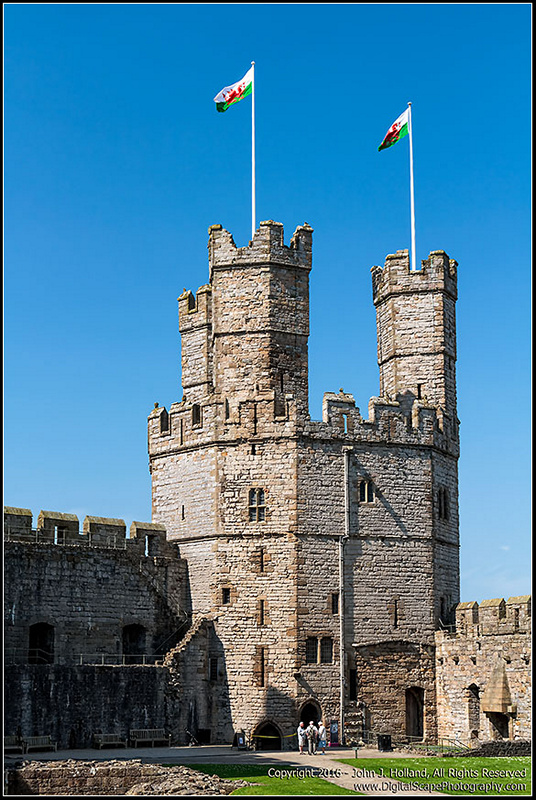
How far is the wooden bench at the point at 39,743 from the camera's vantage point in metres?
31.9

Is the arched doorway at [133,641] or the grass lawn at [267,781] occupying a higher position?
the arched doorway at [133,641]

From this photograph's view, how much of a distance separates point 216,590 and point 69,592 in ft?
17.0

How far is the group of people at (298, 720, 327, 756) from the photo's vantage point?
33219mm

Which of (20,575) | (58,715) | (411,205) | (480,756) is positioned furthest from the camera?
(411,205)

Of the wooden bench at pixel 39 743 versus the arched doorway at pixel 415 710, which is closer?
the wooden bench at pixel 39 743

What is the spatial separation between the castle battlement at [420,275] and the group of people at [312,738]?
17381 millimetres

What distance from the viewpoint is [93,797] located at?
24078mm

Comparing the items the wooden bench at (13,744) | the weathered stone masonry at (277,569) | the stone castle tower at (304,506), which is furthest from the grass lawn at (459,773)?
the wooden bench at (13,744)

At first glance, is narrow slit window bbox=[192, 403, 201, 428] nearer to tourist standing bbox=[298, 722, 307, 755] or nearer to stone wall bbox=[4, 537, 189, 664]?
stone wall bbox=[4, 537, 189, 664]

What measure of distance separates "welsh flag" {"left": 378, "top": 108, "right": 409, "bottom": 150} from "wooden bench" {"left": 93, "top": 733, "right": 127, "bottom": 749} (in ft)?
82.5

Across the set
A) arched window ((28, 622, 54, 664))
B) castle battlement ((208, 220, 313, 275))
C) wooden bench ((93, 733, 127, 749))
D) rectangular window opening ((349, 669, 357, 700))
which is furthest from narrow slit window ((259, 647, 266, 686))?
castle battlement ((208, 220, 313, 275))

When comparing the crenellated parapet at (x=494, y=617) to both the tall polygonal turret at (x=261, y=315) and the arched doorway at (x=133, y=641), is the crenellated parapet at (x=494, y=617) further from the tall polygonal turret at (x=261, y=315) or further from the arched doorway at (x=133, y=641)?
the arched doorway at (x=133, y=641)

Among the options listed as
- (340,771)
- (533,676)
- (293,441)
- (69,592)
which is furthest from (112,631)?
(533,676)

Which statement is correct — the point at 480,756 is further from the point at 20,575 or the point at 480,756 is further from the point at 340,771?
the point at 20,575
